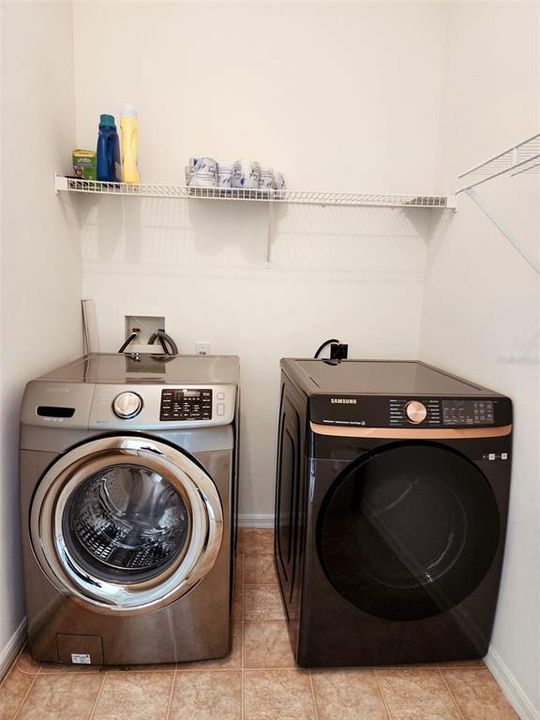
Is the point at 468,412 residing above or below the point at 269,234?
below

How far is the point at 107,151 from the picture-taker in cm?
174

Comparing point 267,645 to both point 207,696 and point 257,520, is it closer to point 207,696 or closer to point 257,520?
point 207,696

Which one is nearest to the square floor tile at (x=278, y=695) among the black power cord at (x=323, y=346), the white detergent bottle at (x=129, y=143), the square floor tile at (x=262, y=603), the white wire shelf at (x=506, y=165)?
the square floor tile at (x=262, y=603)

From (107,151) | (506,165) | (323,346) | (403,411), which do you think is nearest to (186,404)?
(403,411)

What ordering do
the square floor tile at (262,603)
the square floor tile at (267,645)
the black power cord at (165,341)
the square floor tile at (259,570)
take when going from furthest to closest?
the black power cord at (165,341), the square floor tile at (259,570), the square floor tile at (262,603), the square floor tile at (267,645)

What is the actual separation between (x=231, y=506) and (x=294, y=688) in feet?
2.08

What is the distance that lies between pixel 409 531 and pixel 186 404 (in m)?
0.81

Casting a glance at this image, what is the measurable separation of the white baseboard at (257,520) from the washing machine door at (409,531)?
984mm

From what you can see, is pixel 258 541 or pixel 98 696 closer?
pixel 98 696

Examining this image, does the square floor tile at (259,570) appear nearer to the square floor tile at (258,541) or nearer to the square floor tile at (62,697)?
the square floor tile at (258,541)

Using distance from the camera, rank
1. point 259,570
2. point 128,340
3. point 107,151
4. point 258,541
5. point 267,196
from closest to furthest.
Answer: point 107,151 → point 267,196 → point 259,570 → point 128,340 → point 258,541

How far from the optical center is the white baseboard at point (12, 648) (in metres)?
1.40

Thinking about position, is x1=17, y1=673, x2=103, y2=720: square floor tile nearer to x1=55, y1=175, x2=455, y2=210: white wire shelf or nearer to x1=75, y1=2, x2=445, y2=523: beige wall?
x1=75, y1=2, x2=445, y2=523: beige wall

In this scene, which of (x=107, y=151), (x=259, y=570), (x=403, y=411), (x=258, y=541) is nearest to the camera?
(x=403, y=411)
